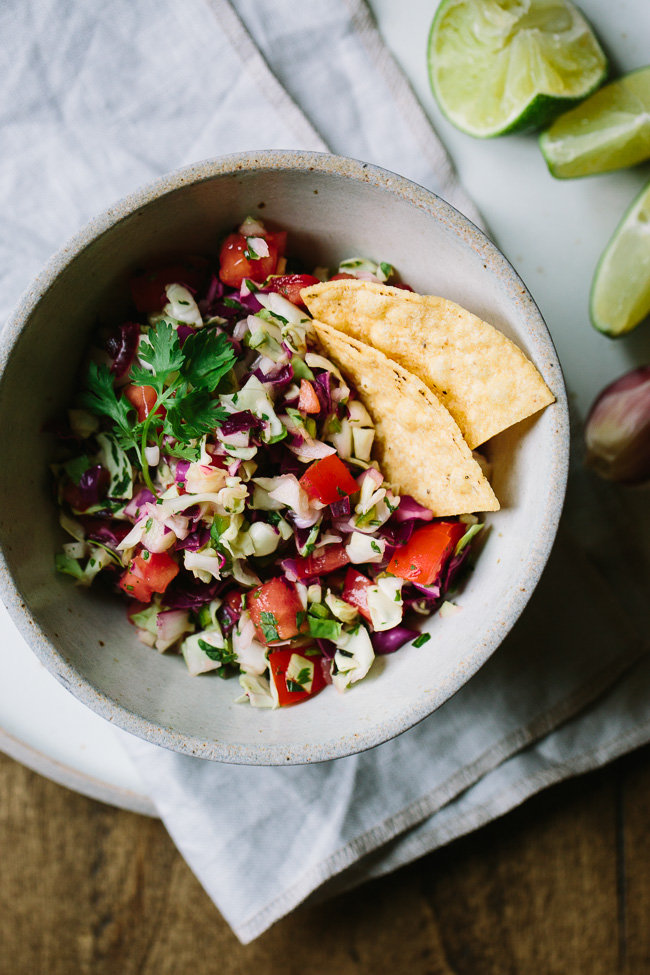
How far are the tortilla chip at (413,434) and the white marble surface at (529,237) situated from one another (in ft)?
1.96

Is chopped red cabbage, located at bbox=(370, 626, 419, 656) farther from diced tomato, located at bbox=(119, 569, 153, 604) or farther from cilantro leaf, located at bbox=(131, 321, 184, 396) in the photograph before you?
cilantro leaf, located at bbox=(131, 321, 184, 396)

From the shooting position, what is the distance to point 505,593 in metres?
1.43

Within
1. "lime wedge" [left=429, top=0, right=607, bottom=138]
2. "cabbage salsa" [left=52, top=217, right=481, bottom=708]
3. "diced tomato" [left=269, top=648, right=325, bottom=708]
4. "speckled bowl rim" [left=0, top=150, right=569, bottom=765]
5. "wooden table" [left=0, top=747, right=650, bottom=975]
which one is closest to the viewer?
"speckled bowl rim" [left=0, top=150, right=569, bottom=765]

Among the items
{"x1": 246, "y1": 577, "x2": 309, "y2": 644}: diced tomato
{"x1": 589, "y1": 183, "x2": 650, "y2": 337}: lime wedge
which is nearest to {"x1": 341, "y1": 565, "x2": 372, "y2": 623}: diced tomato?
{"x1": 246, "y1": 577, "x2": 309, "y2": 644}: diced tomato

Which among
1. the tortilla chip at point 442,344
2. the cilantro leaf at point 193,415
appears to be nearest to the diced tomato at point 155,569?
the cilantro leaf at point 193,415

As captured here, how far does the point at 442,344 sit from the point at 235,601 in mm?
679

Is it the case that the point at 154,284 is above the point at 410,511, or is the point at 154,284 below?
above

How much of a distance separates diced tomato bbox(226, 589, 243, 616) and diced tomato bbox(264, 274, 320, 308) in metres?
0.62

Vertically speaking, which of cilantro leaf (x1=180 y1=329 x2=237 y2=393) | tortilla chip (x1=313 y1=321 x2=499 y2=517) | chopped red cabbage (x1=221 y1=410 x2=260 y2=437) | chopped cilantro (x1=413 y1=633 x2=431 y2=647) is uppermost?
cilantro leaf (x1=180 y1=329 x2=237 y2=393)

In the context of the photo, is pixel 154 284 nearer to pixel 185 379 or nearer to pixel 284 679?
pixel 185 379

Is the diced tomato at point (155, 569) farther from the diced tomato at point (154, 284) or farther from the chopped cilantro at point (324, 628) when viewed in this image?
the diced tomato at point (154, 284)

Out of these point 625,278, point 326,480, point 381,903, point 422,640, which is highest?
point 326,480

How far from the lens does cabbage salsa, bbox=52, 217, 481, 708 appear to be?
58.0 inches

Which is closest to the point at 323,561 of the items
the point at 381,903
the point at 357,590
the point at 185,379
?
the point at 357,590
